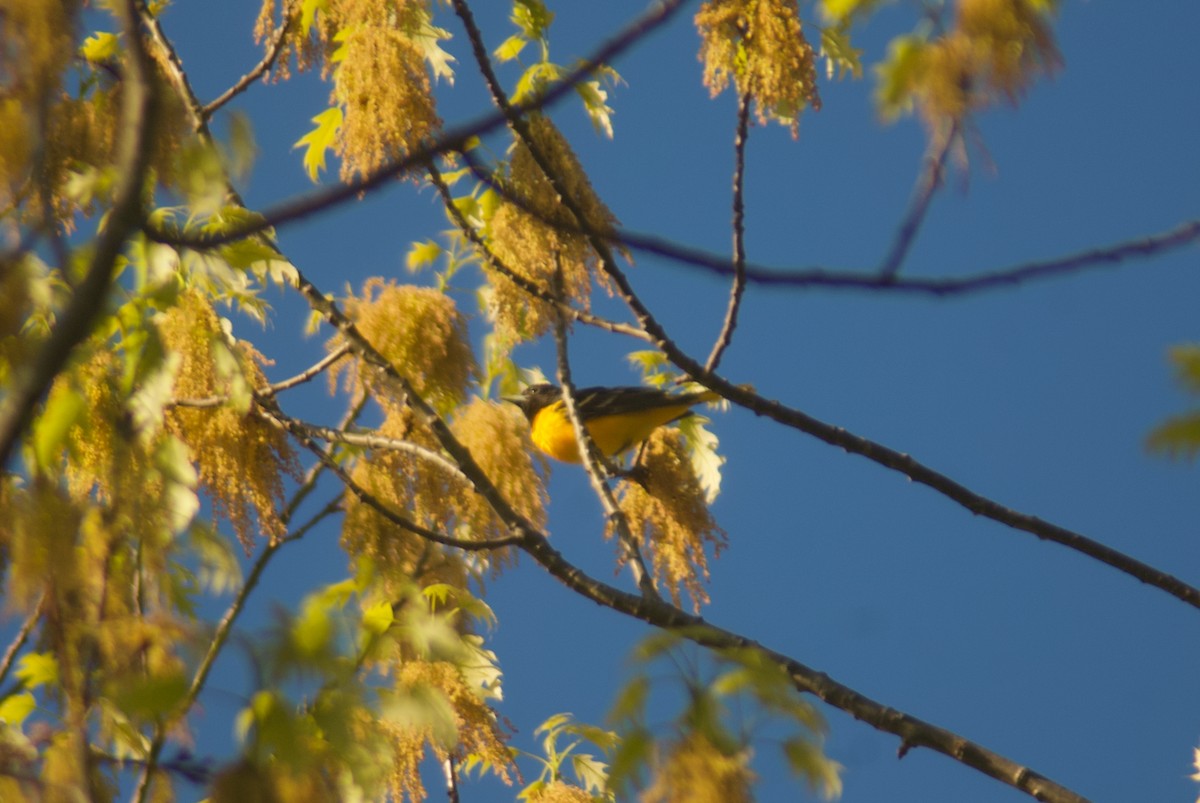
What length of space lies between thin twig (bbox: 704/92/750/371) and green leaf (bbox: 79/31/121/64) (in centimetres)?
215

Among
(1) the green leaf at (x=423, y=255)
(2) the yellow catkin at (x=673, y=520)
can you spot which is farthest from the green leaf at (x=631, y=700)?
(1) the green leaf at (x=423, y=255)

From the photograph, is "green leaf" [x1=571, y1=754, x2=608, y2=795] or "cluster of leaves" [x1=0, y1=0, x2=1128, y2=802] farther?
"green leaf" [x1=571, y1=754, x2=608, y2=795]

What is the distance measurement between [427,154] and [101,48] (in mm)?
3421

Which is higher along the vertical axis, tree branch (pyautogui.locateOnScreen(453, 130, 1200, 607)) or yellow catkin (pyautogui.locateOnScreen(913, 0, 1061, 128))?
tree branch (pyautogui.locateOnScreen(453, 130, 1200, 607))

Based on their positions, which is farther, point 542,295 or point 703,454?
point 703,454

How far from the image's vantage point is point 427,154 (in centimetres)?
92

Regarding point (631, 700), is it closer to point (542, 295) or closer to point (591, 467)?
point (542, 295)

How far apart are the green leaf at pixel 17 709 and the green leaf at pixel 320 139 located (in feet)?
6.38

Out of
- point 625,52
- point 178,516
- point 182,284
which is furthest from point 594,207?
point 625,52

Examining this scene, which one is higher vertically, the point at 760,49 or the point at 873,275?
the point at 760,49

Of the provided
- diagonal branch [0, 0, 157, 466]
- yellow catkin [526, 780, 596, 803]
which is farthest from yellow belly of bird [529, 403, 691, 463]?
diagonal branch [0, 0, 157, 466]

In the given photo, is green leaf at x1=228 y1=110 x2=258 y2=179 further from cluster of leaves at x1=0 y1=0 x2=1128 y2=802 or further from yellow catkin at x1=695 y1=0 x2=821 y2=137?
yellow catkin at x1=695 y1=0 x2=821 y2=137

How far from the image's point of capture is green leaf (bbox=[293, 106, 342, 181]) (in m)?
4.04

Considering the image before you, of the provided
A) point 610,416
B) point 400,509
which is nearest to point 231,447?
point 400,509
